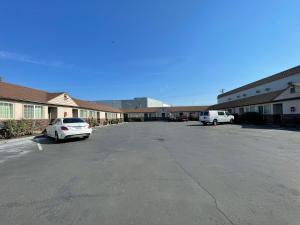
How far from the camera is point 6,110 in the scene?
15344 mm

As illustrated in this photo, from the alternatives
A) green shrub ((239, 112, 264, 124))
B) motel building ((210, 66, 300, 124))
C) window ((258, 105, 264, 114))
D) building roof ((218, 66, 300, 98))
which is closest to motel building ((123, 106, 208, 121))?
building roof ((218, 66, 300, 98))

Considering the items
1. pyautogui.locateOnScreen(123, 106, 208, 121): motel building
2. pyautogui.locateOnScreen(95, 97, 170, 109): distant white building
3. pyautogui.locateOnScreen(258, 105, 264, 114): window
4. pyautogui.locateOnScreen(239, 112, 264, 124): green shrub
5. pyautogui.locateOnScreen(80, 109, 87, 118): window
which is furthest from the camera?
pyautogui.locateOnScreen(95, 97, 170, 109): distant white building

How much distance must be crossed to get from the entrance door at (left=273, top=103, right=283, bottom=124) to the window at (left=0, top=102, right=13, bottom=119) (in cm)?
2785

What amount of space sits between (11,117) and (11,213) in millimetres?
14865

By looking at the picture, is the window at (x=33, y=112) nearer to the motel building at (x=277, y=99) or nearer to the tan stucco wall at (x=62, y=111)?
the tan stucco wall at (x=62, y=111)

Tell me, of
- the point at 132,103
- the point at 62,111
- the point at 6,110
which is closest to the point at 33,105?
the point at 6,110

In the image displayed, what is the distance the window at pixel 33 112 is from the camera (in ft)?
57.3

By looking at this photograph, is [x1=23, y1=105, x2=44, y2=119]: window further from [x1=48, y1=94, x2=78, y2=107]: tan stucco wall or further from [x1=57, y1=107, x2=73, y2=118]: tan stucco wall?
[x1=57, y1=107, x2=73, y2=118]: tan stucco wall

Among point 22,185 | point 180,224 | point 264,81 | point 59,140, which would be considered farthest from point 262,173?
point 264,81

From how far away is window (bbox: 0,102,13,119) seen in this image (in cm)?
1486

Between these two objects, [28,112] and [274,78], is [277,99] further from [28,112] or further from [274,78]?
[28,112]

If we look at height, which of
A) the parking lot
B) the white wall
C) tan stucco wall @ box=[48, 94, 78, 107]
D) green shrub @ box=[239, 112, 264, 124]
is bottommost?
the parking lot

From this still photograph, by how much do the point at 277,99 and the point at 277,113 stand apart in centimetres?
208

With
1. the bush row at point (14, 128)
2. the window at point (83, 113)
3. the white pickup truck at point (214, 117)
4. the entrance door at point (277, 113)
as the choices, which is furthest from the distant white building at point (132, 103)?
the bush row at point (14, 128)
